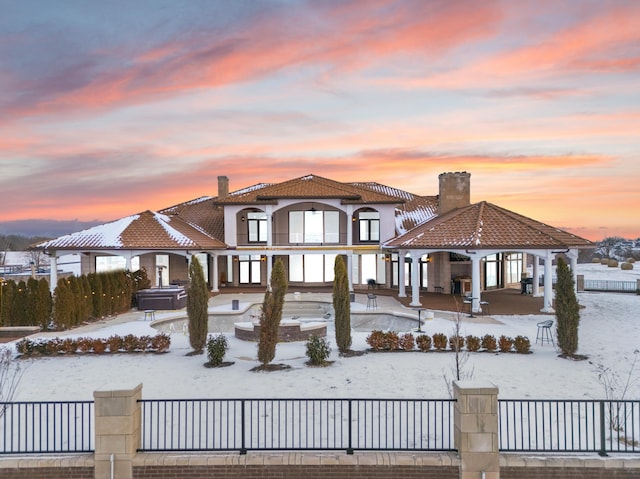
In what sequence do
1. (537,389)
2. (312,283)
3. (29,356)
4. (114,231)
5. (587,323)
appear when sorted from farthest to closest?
(312,283) → (114,231) → (587,323) → (29,356) → (537,389)

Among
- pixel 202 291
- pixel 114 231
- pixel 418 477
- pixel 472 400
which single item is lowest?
pixel 418 477

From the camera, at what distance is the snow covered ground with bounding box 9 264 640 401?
11164mm

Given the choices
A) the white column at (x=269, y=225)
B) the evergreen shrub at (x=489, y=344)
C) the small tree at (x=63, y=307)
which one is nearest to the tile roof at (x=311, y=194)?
the white column at (x=269, y=225)

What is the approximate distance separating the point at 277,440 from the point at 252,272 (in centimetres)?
2536

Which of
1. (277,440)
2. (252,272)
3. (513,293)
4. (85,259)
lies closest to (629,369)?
(277,440)

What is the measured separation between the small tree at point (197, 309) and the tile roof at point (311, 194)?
16282 mm

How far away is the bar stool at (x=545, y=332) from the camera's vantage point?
51.8 ft

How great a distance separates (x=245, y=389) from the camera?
37.5 feet

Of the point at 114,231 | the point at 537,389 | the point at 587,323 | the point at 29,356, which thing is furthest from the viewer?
the point at 114,231

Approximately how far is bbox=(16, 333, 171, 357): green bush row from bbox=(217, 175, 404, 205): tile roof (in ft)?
55.2

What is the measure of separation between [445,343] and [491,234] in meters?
10.0

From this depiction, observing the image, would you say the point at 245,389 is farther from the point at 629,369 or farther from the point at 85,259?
the point at 85,259

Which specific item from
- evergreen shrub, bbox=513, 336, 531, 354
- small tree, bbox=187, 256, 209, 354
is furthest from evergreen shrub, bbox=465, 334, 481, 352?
small tree, bbox=187, 256, 209, 354

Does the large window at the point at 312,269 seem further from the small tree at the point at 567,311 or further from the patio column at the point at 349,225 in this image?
the small tree at the point at 567,311
